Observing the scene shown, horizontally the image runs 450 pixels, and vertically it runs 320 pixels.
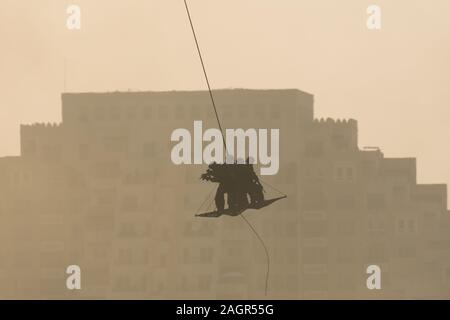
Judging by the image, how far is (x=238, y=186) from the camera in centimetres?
1642

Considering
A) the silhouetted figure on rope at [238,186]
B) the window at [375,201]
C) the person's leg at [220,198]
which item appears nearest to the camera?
the silhouetted figure on rope at [238,186]

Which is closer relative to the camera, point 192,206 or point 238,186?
point 238,186

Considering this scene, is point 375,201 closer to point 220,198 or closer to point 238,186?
point 220,198

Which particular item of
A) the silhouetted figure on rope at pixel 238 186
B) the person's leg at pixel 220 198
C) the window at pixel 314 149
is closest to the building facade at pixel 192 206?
the window at pixel 314 149

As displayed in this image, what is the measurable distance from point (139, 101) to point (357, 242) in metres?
12.3

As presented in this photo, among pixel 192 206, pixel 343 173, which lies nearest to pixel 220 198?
Result: pixel 192 206

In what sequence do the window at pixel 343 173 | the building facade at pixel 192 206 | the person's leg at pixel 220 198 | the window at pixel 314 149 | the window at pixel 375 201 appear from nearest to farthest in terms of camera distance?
1. the person's leg at pixel 220 198
2. the building facade at pixel 192 206
3. the window at pixel 343 173
4. the window at pixel 375 201
5. the window at pixel 314 149

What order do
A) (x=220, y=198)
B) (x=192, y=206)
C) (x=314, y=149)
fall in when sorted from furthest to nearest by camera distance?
1. (x=314, y=149)
2. (x=192, y=206)
3. (x=220, y=198)

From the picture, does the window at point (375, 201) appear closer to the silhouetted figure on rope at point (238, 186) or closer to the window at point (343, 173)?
the window at point (343, 173)

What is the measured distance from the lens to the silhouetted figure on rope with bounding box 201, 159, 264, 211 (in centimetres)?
1644

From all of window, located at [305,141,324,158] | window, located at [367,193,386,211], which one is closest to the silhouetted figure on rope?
window, located at [367,193,386,211]

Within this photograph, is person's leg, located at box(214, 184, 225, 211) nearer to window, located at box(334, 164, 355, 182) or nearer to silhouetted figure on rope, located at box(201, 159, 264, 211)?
silhouetted figure on rope, located at box(201, 159, 264, 211)

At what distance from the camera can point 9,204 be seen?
45.4 m

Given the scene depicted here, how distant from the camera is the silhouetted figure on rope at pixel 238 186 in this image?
53.9 feet
